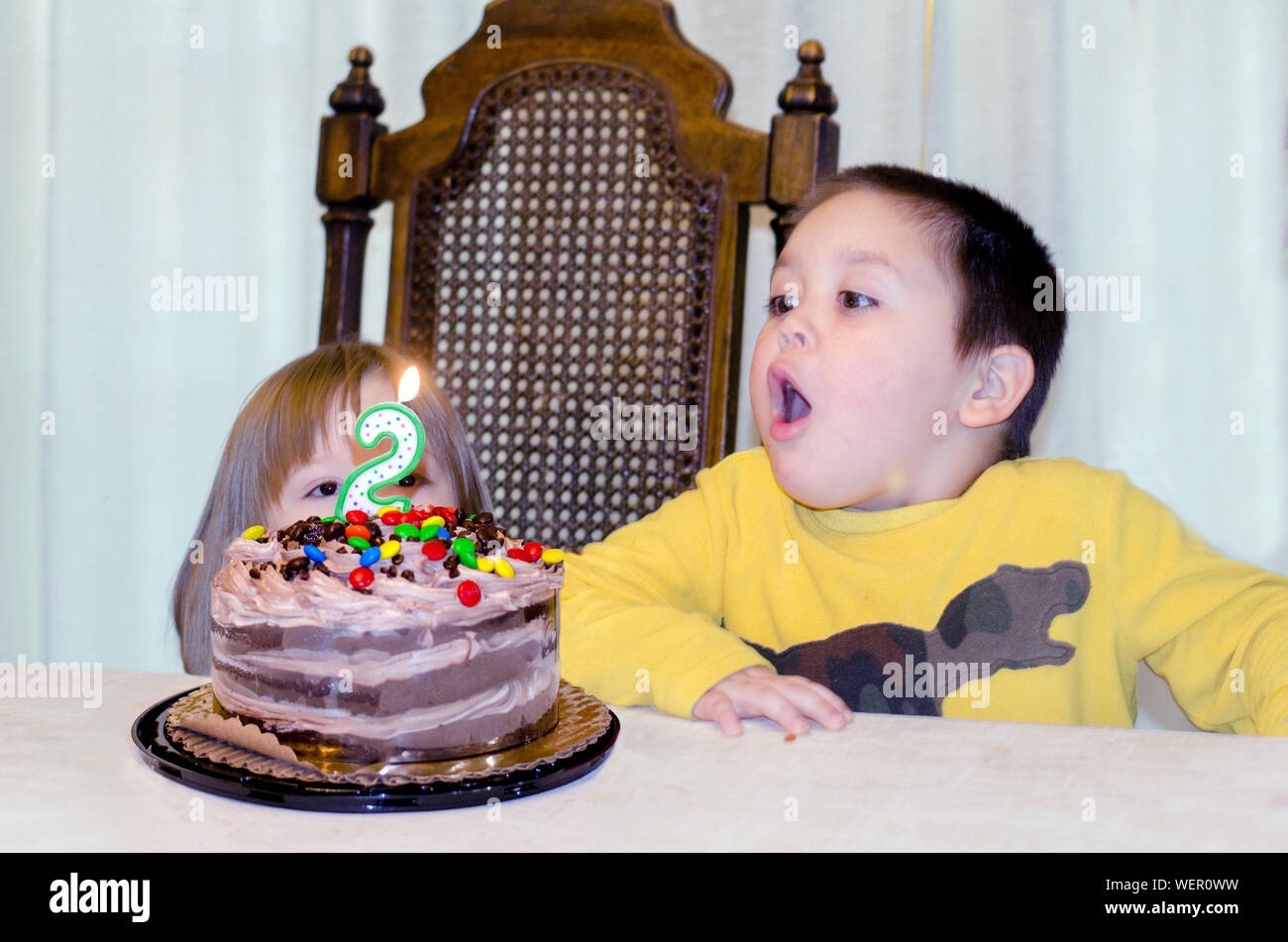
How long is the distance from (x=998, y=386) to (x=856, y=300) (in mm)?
182

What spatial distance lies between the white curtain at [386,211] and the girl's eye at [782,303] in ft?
2.11

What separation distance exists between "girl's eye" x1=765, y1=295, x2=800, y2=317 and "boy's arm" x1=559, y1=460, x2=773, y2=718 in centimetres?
19

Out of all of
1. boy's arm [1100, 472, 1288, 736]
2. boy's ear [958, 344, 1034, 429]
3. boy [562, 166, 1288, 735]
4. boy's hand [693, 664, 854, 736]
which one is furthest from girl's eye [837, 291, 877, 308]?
boy's hand [693, 664, 854, 736]

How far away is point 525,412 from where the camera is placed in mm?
1356

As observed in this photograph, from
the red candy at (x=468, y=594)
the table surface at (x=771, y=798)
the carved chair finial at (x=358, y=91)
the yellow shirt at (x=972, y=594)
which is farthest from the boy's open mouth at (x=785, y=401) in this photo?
the carved chair finial at (x=358, y=91)

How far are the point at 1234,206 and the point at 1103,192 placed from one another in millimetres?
178

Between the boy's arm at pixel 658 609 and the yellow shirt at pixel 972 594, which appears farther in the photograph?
the yellow shirt at pixel 972 594

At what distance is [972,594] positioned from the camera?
106cm

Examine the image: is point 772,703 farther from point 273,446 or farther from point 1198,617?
point 273,446

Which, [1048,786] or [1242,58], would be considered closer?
[1048,786]

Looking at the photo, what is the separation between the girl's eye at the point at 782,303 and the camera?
41.7 inches

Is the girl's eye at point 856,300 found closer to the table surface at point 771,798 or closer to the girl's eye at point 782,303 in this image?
the girl's eye at point 782,303

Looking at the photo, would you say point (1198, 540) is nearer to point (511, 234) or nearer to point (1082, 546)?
point (1082, 546)

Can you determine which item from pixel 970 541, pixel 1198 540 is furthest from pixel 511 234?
pixel 1198 540
